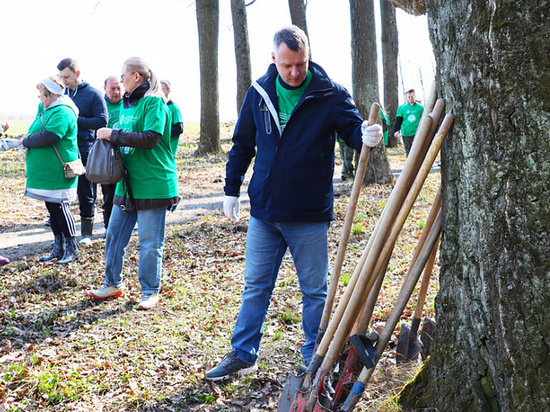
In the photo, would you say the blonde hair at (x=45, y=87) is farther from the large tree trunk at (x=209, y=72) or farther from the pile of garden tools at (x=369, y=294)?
the large tree trunk at (x=209, y=72)

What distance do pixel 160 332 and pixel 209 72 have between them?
36.4 ft

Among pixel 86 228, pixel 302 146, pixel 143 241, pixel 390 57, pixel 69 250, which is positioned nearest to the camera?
pixel 302 146

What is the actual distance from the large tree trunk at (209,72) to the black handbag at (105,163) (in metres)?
10.2

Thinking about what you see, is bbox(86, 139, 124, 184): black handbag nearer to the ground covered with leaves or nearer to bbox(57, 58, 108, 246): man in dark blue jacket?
the ground covered with leaves

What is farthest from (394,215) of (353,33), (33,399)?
(353,33)

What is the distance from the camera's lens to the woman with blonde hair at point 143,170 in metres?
4.33

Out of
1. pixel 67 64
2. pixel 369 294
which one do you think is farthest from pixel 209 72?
pixel 369 294

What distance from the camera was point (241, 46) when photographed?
46.1ft

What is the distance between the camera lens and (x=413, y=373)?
9.56 feet

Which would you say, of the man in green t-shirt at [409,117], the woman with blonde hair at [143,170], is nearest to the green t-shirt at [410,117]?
the man in green t-shirt at [409,117]

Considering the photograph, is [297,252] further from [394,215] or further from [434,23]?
[434,23]

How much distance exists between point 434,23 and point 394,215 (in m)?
0.96

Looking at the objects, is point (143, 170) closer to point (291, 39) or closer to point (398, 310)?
point (291, 39)

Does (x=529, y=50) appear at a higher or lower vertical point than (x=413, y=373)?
higher
